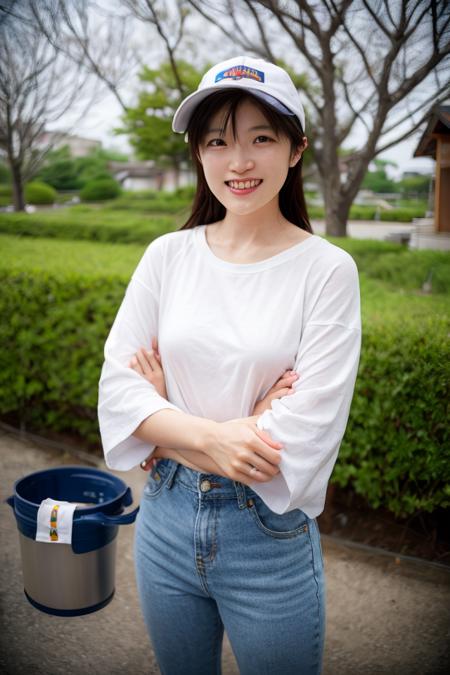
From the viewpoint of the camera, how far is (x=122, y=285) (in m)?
4.04

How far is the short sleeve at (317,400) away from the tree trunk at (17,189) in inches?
204

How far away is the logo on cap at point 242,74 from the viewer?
1347 mm

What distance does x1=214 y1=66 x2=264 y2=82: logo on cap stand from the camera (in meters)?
1.35

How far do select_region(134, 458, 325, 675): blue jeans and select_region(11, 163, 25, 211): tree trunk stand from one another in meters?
5.10

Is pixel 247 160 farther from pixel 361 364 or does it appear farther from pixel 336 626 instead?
pixel 336 626

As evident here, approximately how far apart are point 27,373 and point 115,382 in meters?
3.04

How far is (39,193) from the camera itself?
20.2ft

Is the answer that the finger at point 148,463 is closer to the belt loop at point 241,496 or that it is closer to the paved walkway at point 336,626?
the belt loop at point 241,496

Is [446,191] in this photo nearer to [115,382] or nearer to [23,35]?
Answer: [115,382]

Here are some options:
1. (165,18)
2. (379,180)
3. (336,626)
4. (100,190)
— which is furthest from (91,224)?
(336,626)

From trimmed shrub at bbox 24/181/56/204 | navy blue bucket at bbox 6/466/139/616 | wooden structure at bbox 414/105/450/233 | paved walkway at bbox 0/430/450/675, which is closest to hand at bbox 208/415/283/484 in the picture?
navy blue bucket at bbox 6/466/139/616

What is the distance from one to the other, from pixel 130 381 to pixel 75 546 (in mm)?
642

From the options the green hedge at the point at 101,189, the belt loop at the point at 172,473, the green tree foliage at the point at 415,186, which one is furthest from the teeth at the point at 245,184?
the green hedge at the point at 101,189

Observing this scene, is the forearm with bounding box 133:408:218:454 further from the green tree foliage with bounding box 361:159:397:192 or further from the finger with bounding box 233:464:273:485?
the green tree foliage with bounding box 361:159:397:192
